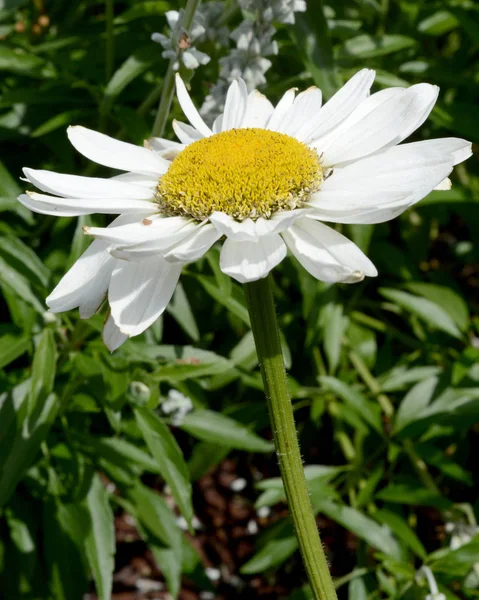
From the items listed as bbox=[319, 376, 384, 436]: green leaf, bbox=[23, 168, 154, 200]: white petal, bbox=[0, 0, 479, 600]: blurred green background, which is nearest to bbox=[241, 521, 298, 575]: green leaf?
bbox=[0, 0, 479, 600]: blurred green background

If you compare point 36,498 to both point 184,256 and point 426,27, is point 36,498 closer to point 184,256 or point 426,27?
point 184,256

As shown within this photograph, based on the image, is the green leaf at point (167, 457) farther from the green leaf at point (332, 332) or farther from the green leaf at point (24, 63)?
the green leaf at point (24, 63)

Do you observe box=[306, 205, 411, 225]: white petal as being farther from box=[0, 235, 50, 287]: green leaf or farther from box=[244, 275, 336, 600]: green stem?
box=[0, 235, 50, 287]: green leaf

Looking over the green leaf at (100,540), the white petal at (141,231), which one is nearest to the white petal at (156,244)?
the white petal at (141,231)

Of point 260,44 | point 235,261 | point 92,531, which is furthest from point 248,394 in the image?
point 235,261

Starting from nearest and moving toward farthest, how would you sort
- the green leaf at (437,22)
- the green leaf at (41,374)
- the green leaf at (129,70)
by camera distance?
the green leaf at (41,374) → the green leaf at (129,70) → the green leaf at (437,22)

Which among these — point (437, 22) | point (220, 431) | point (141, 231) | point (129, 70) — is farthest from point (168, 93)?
point (437, 22)
